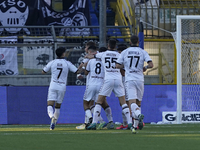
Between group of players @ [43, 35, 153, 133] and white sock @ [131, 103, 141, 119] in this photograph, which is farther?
group of players @ [43, 35, 153, 133]

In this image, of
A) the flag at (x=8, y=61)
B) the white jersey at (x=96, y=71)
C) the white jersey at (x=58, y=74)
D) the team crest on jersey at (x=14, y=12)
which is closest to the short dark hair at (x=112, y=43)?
the white jersey at (x=96, y=71)

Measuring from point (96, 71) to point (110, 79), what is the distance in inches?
22.9

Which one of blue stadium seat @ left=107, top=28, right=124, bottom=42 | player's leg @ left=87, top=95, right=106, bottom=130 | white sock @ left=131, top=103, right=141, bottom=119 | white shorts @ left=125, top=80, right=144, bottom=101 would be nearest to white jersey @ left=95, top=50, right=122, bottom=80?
player's leg @ left=87, top=95, right=106, bottom=130

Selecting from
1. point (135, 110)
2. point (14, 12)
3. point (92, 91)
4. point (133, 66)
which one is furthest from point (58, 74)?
point (14, 12)

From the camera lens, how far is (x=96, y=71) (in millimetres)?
9898

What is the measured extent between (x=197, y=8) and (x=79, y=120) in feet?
22.5

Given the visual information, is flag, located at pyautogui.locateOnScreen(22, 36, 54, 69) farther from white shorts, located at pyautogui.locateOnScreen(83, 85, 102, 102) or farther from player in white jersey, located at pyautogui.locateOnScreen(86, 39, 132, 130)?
player in white jersey, located at pyautogui.locateOnScreen(86, 39, 132, 130)

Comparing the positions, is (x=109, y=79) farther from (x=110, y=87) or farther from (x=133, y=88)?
(x=133, y=88)

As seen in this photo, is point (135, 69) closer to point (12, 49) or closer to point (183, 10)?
point (12, 49)

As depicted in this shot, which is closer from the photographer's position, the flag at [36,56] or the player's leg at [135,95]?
the player's leg at [135,95]

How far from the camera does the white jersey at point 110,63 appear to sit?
938 cm

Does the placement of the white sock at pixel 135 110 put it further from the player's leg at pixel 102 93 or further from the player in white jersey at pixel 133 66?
the player's leg at pixel 102 93

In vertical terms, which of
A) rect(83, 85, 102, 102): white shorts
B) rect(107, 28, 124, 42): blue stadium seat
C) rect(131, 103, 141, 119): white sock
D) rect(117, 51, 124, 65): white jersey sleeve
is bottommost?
rect(131, 103, 141, 119): white sock

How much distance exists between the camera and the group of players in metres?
8.70
